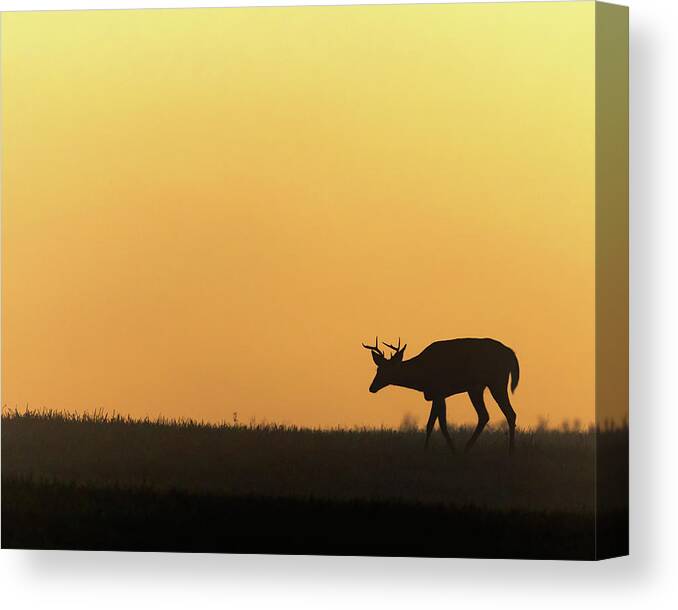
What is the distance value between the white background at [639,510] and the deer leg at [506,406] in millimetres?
577

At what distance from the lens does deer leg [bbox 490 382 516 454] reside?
21.1 ft

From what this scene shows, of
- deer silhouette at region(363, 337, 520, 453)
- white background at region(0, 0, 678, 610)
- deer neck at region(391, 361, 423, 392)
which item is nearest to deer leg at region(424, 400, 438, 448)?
deer silhouette at region(363, 337, 520, 453)

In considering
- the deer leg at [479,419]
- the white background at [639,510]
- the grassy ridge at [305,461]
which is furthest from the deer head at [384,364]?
the white background at [639,510]

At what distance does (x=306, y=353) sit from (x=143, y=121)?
1.22 m

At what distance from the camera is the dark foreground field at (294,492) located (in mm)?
6418

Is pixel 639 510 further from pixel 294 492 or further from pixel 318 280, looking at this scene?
pixel 318 280

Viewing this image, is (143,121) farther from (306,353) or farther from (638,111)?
(638,111)

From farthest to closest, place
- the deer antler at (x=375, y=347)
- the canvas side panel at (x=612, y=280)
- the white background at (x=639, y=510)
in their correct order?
the white background at (x=639, y=510) < the deer antler at (x=375, y=347) < the canvas side panel at (x=612, y=280)

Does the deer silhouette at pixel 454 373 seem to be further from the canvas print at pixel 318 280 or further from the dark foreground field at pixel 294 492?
the dark foreground field at pixel 294 492

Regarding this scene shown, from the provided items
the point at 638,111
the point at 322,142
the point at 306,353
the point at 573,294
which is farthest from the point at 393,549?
the point at 638,111

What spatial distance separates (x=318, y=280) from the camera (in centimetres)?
653

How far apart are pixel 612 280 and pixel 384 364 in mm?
1027

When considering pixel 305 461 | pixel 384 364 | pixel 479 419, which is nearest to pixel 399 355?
pixel 384 364

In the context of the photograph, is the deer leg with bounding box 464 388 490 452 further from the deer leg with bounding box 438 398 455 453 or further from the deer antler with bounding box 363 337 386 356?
the deer antler with bounding box 363 337 386 356
